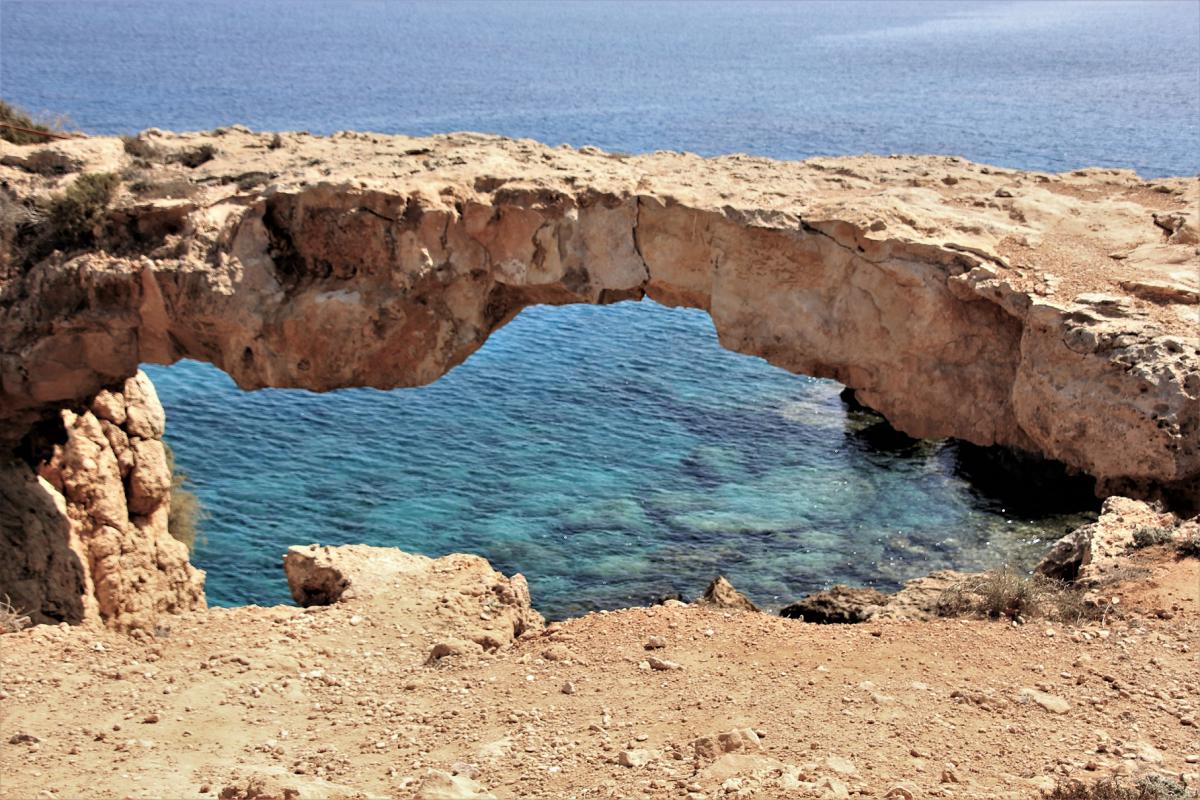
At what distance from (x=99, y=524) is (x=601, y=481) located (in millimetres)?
10601

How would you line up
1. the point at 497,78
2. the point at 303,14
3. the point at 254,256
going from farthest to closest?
the point at 303,14
the point at 497,78
the point at 254,256

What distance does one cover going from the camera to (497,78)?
69125 mm

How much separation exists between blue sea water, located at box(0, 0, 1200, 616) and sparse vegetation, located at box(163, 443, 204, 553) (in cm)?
→ 66

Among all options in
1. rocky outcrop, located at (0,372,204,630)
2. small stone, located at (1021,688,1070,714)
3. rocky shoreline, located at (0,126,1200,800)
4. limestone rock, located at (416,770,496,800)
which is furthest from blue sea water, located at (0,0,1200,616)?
limestone rock, located at (416,770,496,800)

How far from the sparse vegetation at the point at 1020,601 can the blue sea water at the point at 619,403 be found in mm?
7630

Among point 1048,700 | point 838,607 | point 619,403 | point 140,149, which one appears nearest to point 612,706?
point 1048,700

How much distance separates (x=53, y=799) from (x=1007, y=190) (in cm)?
1426

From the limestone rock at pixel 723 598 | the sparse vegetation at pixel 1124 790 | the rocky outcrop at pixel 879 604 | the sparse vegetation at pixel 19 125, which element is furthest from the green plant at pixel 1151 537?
the sparse vegetation at pixel 19 125

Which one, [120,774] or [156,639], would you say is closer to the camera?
[120,774]

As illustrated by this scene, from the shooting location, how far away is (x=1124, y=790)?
9008 mm

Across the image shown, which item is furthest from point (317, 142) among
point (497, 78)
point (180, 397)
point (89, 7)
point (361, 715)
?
point (89, 7)

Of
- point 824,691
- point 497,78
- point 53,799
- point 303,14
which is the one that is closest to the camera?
point 53,799

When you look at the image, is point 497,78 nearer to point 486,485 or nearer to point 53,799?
point 486,485

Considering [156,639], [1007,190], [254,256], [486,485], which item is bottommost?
[486,485]
